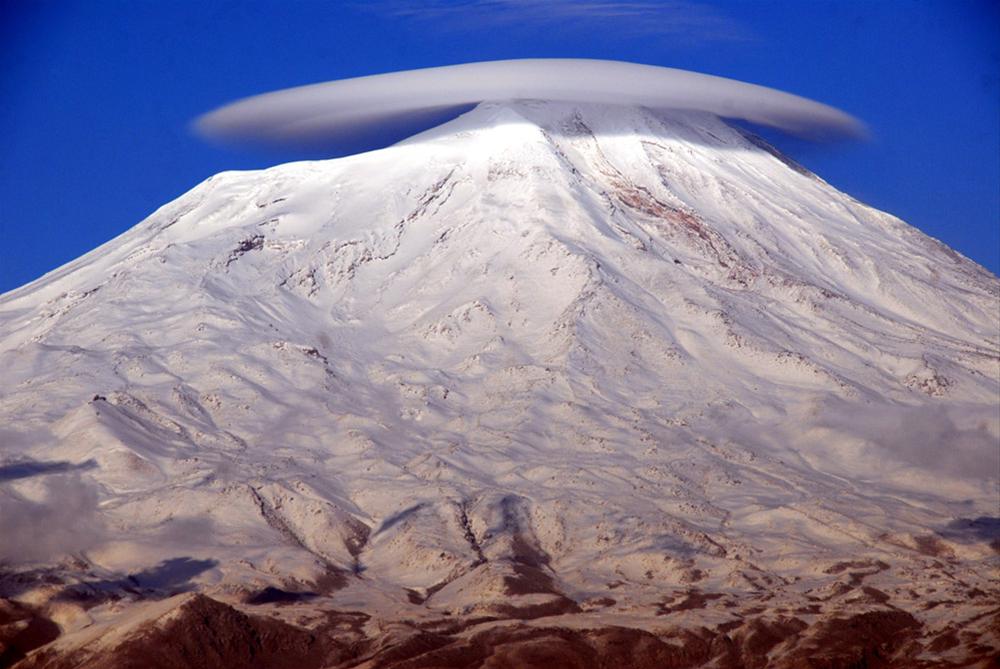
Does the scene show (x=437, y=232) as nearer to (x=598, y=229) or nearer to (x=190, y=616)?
(x=598, y=229)

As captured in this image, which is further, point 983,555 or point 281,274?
point 281,274

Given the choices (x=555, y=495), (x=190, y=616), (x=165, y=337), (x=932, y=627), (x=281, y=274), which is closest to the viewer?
(x=190, y=616)

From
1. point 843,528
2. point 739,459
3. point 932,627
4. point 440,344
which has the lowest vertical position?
point 932,627

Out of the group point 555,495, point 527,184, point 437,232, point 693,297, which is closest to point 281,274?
point 437,232

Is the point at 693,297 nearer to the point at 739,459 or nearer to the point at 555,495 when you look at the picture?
the point at 739,459

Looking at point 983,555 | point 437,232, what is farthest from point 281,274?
point 983,555

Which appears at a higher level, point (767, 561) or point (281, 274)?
point (281, 274)

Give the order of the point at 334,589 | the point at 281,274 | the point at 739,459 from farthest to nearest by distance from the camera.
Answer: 1. the point at 281,274
2. the point at 739,459
3. the point at 334,589
